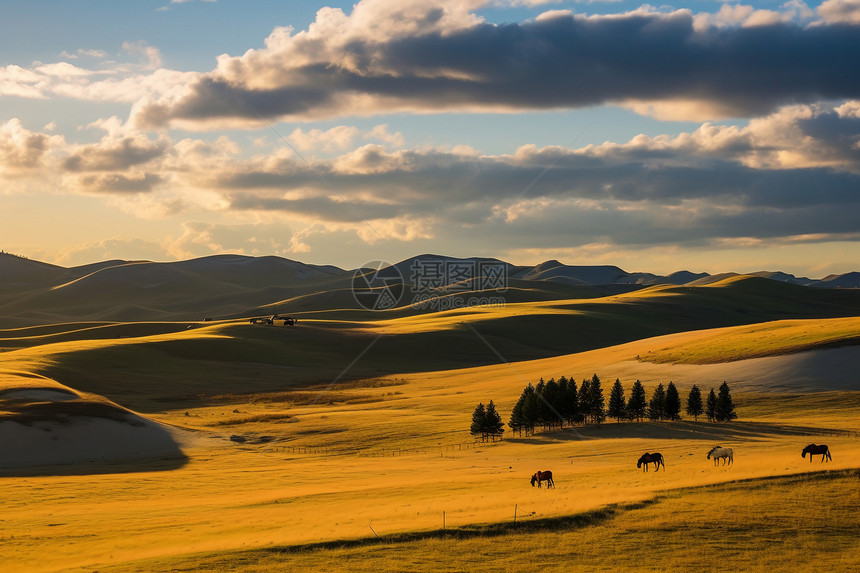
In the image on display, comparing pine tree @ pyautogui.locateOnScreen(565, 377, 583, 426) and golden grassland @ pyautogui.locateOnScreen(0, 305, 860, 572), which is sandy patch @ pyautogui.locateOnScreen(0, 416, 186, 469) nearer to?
golden grassland @ pyautogui.locateOnScreen(0, 305, 860, 572)

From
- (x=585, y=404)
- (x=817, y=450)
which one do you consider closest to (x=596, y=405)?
(x=585, y=404)

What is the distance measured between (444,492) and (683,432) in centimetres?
2864

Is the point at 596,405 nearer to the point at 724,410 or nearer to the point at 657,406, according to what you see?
the point at 657,406

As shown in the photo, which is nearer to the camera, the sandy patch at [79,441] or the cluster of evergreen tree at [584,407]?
the sandy patch at [79,441]

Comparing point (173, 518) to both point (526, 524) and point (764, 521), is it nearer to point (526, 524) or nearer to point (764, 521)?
point (526, 524)

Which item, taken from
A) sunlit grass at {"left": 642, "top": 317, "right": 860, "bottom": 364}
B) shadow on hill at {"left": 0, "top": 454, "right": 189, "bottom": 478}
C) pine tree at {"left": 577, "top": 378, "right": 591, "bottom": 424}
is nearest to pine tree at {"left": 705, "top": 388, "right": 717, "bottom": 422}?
pine tree at {"left": 577, "top": 378, "right": 591, "bottom": 424}

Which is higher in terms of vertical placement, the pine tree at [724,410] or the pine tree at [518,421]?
the pine tree at [724,410]

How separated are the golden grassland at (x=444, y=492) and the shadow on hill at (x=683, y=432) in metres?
0.26

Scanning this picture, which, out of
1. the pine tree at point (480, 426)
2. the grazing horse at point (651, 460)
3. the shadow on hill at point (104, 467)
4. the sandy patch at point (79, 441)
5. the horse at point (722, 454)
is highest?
the horse at point (722, 454)

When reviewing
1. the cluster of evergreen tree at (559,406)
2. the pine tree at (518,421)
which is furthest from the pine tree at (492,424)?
the cluster of evergreen tree at (559,406)

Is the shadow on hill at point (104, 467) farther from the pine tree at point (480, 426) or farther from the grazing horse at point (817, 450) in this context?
the grazing horse at point (817, 450)

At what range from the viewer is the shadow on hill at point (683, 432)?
55.7 m

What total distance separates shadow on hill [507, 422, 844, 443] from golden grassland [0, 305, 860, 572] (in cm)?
26

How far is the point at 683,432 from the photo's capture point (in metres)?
59.7
